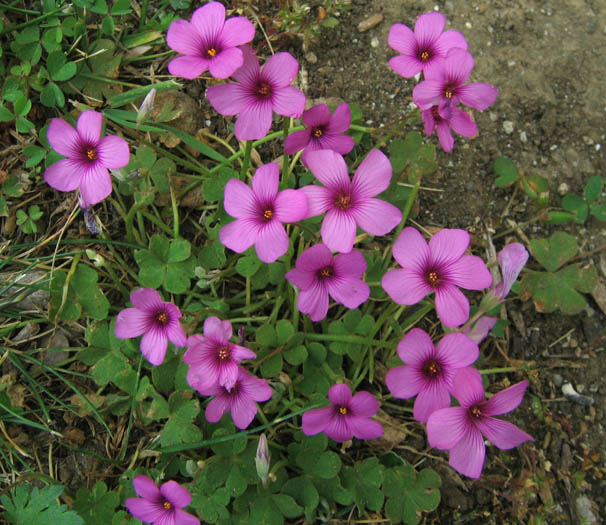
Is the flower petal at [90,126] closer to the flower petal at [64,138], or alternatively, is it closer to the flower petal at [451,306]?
the flower petal at [64,138]

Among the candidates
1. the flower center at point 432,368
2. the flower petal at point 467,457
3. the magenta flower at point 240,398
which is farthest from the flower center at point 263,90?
the flower petal at point 467,457

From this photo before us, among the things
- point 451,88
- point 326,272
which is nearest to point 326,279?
point 326,272

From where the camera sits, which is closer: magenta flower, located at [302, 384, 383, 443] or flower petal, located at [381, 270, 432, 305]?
flower petal, located at [381, 270, 432, 305]

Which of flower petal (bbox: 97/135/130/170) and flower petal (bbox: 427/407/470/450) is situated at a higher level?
flower petal (bbox: 97/135/130/170)

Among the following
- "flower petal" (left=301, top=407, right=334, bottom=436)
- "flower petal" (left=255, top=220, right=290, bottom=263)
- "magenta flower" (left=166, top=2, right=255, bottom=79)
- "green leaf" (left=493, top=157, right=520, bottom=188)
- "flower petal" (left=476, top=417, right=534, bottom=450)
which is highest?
"magenta flower" (left=166, top=2, right=255, bottom=79)

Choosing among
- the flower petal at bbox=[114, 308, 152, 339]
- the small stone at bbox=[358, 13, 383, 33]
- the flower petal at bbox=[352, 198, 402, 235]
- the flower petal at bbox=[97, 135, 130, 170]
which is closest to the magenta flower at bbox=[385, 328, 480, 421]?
the flower petal at bbox=[352, 198, 402, 235]

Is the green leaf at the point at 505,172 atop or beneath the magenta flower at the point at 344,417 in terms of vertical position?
atop

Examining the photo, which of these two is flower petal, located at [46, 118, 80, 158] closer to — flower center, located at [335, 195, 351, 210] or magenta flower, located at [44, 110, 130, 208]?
magenta flower, located at [44, 110, 130, 208]
